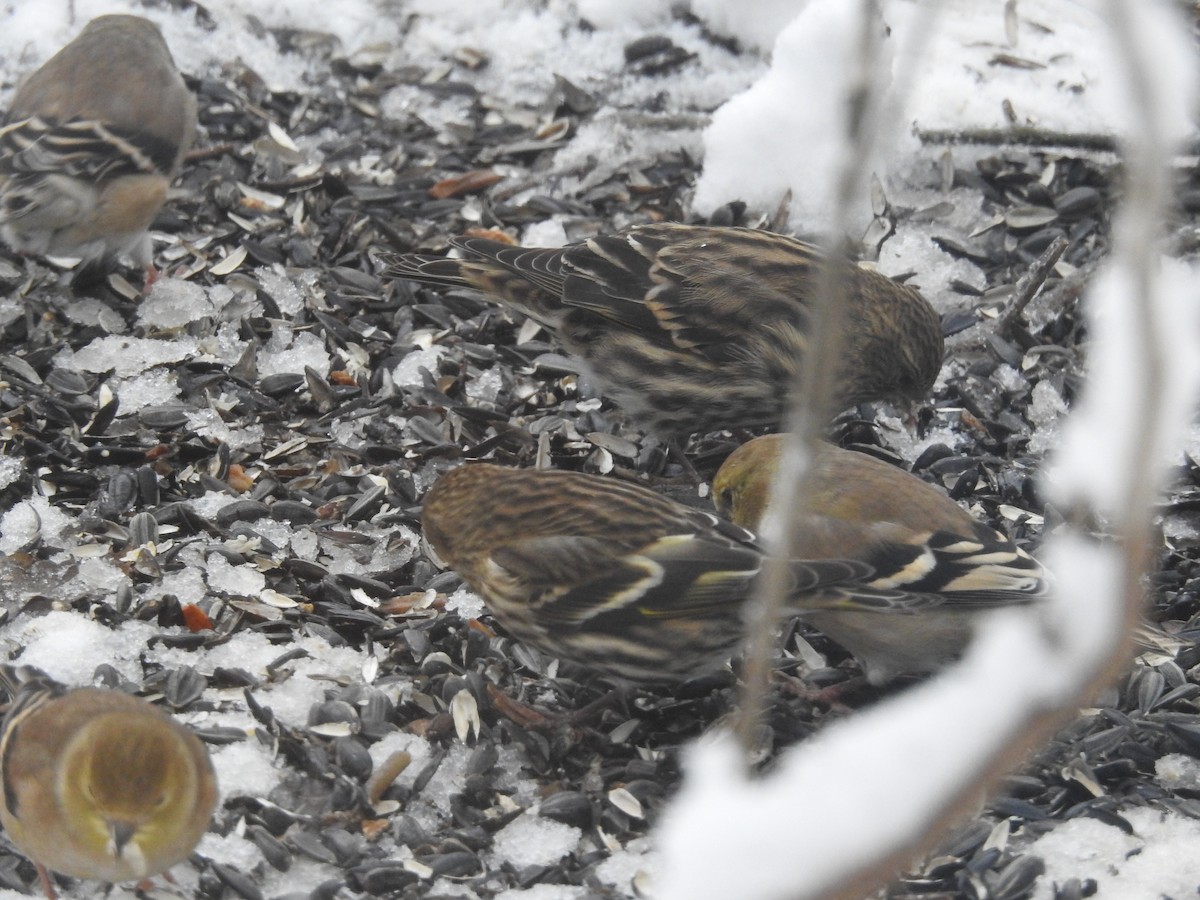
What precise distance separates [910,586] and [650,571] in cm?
76

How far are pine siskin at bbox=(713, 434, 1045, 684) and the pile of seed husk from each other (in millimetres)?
→ 227

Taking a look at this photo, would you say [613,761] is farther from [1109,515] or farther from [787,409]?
[1109,515]

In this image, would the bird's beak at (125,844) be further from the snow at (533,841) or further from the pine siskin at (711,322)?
the pine siskin at (711,322)

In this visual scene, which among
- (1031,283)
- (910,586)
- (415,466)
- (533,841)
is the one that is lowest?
(533,841)

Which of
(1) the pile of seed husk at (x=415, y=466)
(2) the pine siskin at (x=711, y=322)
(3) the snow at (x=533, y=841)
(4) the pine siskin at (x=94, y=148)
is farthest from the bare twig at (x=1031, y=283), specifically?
(4) the pine siskin at (x=94, y=148)

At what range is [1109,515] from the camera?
491 cm

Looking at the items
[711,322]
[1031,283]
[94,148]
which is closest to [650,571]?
[711,322]

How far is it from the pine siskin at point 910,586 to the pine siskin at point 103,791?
172cm

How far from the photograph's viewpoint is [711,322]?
4977 millimetres

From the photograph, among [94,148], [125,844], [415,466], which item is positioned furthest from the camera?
[94,148]

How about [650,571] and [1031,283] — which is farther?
[1031,283]

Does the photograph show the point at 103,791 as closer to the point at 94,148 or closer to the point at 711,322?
the point at 711,322

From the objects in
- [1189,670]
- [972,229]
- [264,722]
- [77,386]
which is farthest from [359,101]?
[1189,670]

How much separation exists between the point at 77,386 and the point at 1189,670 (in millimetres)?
3919
